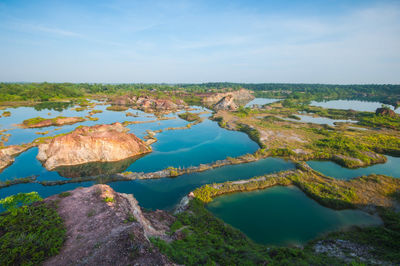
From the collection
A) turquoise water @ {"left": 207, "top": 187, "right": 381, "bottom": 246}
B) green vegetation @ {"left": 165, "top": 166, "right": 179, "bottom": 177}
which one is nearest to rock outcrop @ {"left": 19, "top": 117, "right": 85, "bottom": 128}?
green vegetation @ {"left": 165, "top": 166, "right": 179, "bottom": 177}

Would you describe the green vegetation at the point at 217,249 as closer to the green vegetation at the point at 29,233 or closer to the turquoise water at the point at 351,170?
the green vegetation at the point at 29,233

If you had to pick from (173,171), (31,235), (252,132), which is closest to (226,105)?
(252,132)

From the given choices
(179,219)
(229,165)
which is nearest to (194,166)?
(229,165)

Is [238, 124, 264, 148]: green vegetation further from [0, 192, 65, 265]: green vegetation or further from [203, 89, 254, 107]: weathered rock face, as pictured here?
[203, 89, 254, 107]: weathered rock face

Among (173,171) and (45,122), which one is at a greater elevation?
(45,122)

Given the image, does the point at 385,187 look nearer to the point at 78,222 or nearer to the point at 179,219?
the point at 179,219

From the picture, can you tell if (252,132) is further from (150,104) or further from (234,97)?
(234,97)
